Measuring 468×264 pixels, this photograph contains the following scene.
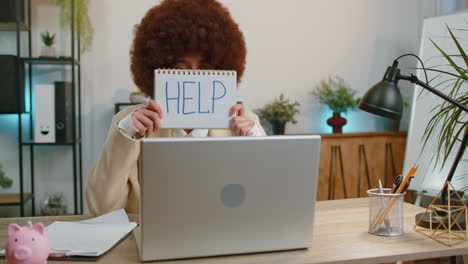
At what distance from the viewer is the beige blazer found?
120 centimetres

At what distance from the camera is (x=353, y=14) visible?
11.9ft

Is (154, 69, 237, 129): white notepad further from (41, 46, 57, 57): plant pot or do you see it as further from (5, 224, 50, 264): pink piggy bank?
(41, 46, 57, 57): plant pot

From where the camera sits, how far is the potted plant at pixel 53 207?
2949 mm

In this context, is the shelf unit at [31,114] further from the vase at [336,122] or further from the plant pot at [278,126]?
the vase at [336,122]

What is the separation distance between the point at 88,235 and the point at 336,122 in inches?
101

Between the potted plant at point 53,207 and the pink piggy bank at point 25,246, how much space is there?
2.24 m

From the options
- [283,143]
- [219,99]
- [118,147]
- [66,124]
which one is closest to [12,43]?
[66,124]

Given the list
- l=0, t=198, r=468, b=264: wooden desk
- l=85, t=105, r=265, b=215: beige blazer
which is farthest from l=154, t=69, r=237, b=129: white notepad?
l=0, t=198, r=468, b=264: wooden desk

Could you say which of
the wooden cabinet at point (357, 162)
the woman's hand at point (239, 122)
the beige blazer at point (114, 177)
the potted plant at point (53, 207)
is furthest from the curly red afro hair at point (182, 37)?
the wooden cabinet at point (357, 162)

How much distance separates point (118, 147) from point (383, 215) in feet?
2.25

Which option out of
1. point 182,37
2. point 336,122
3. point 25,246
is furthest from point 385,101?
point 336,122

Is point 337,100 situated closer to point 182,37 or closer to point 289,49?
point 289,49

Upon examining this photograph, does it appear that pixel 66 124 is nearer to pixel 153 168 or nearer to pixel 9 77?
pixel 9 77

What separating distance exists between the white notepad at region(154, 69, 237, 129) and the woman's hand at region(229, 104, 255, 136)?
0.01 meters
